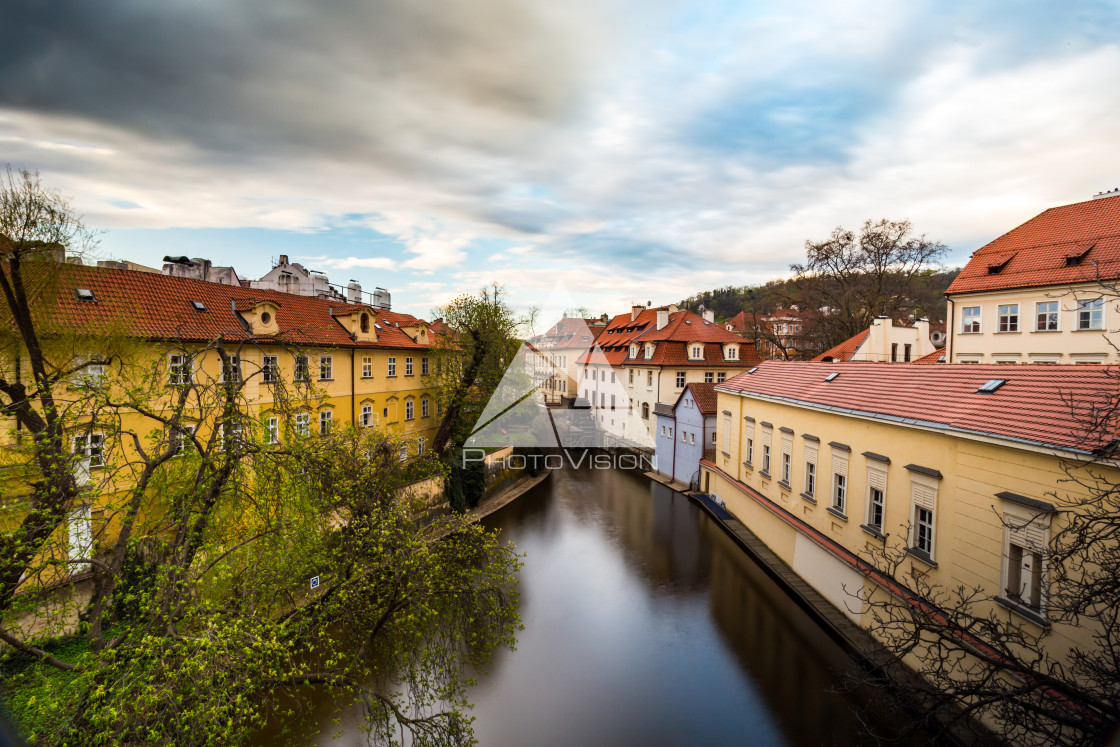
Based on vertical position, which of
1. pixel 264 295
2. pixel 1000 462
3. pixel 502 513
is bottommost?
pixel 502 513

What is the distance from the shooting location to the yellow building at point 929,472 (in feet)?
19.4

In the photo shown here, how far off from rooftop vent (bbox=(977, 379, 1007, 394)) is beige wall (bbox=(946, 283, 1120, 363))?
7.58 m

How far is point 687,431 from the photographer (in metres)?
19.8

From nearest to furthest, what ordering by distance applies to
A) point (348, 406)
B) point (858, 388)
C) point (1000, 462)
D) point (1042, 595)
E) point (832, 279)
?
1. point (1042, 595)
2. point (1000, 462)
3. point (858, 388)
4. point (348, 406)
5. point (832, 279)

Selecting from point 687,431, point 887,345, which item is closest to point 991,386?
point 887,345

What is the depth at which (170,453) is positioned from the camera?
191 inches

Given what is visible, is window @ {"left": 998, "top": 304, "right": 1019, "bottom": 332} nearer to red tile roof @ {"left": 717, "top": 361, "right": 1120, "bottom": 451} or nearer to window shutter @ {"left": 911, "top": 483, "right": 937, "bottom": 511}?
red tile roof @ {"left": 717, "top": 361, "right": 1120, "bottom": 451}

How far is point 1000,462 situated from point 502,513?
14.3 metres

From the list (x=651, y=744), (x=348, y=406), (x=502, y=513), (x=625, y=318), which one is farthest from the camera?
(x=625, y=318)

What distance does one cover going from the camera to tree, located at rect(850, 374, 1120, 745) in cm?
337

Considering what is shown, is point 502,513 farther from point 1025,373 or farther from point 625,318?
point 625,318

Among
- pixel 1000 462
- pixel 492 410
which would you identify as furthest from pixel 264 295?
pixel 1000 462

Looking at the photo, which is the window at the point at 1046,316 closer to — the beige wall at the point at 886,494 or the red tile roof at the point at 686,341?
the beige wall at the point at 886,494

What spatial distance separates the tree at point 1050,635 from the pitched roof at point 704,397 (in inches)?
384
